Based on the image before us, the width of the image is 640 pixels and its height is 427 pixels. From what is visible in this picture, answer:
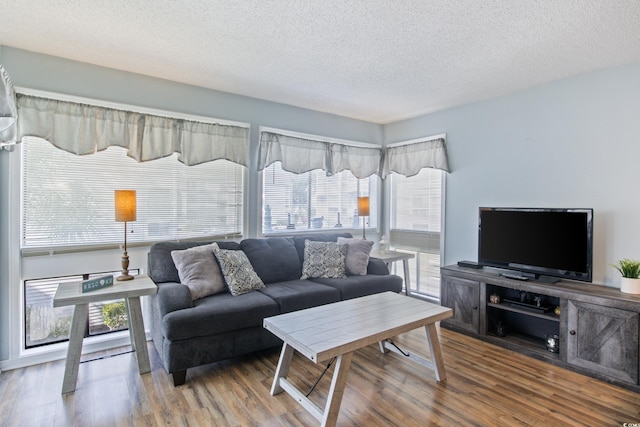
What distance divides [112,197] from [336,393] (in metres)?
2.60

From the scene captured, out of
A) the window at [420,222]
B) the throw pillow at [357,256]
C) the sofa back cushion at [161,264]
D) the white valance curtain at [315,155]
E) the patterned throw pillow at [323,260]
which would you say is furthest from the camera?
the window at [420,222]

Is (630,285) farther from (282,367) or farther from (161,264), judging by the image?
(161,264)

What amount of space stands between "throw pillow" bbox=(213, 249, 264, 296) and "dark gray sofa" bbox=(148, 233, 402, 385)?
0.07 meters

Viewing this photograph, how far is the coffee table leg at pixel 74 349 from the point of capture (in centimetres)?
232

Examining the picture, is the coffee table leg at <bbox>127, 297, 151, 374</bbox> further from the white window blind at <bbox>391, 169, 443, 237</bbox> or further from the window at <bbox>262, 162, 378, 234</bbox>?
the white window blind at <bbox>391, 169, 443, 237</bbox>

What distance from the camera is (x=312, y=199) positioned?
448 cm

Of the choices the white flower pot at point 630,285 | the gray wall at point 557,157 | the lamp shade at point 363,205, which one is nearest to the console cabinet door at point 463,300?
the gray wall at point 557,157

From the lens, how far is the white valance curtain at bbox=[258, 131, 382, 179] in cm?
393

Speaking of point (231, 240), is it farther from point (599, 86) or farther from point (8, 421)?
point (599, 86)

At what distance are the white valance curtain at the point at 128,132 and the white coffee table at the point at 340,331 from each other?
6.59ft

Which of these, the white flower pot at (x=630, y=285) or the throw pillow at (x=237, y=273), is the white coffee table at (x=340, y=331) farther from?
the white flower pot at (x=630, y=285)

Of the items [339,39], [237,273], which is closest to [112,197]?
[237,273]

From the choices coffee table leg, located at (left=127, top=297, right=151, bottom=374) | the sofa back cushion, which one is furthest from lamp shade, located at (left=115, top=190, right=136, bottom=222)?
coffee table leg, located at (left=127, top=297, right=151, bottom=374)

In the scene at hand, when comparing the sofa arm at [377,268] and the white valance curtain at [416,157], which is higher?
the white valance curtain at [416,157]
